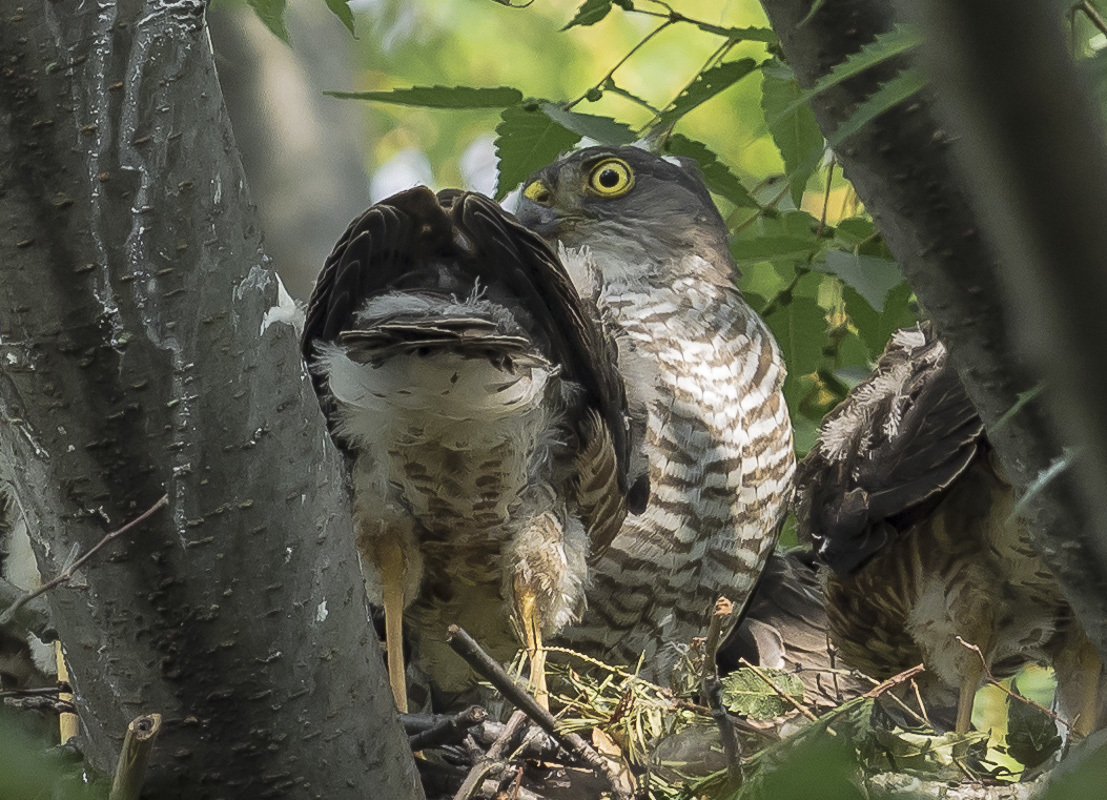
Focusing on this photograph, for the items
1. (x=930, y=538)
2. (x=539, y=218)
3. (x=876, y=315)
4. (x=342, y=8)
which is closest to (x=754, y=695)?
(x=930, y=538)

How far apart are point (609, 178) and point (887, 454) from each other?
1.39 metres

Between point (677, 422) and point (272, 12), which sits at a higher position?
point (272, 12)

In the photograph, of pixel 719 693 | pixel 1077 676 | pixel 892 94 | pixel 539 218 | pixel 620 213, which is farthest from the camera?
pixel 620 213

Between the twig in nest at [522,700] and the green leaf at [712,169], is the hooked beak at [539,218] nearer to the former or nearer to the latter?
the green leaf at [712,169]

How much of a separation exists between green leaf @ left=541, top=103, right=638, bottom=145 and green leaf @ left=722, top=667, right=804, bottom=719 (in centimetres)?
101

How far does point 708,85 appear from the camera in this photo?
2395mm

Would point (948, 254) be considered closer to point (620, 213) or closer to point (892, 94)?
point (892, 94)

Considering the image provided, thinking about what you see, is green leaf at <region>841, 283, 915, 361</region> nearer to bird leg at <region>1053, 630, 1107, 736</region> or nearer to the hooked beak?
bird leg at <region>1053, 630, 1107, 736</region>

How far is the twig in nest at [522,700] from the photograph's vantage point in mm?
1830

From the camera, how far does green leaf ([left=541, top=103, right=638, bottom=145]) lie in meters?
2.34

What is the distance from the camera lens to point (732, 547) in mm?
3523

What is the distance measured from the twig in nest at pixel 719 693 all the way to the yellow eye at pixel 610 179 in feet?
7.12

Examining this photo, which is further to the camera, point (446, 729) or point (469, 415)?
point (469, 415)

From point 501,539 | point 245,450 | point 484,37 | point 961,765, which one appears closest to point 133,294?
point 245,450
